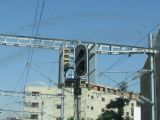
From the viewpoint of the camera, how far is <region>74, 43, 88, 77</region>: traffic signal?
1015cm

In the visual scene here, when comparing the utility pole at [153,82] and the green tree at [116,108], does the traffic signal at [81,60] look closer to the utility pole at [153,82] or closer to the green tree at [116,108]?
the utility pole at [153,82]

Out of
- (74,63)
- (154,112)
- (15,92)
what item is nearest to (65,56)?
(74,63)

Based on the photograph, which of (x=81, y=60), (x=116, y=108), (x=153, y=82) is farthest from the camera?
(x=116, y=108)

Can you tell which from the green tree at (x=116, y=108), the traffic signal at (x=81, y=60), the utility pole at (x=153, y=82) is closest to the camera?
the traffic signal at (x=81, y=60)

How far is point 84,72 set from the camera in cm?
1011

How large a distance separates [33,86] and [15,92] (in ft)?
173

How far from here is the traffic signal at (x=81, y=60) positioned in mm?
10148

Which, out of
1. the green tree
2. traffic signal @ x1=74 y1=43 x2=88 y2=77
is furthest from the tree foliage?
traffic signal @ x1=74 y1=43 x2=88 y2=77

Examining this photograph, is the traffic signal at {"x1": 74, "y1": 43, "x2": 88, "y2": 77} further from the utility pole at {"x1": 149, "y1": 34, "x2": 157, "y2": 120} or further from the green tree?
the green tree

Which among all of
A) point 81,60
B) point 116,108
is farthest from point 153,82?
point 81,60

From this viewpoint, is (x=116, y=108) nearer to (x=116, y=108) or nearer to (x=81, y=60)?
(x=116, y=108)

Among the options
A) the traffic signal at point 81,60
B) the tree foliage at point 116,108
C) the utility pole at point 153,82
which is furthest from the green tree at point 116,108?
the traffic signal at point 81,60

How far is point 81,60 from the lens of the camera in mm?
10250

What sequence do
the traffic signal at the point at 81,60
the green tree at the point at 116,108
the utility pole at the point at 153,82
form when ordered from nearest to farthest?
the traffic signal at the point at 81,60 < the utility pole at the point at 153,82 < the green tree at the point at 116,108
